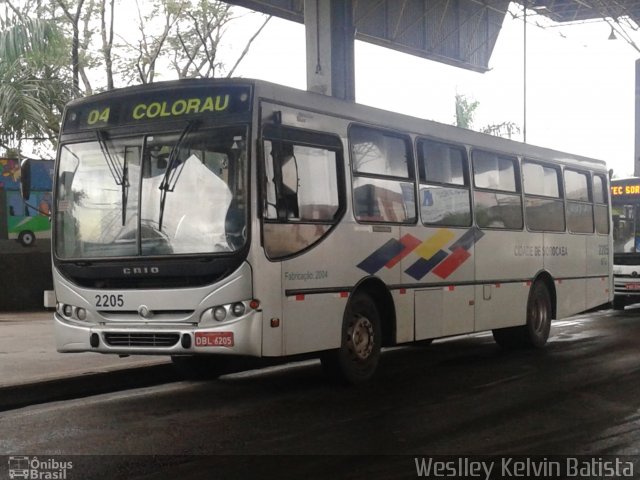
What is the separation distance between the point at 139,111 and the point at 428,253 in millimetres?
4006

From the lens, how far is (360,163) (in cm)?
1042

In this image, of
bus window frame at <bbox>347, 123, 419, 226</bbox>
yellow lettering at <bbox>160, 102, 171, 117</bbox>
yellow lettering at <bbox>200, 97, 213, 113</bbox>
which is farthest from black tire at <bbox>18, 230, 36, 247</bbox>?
yellow lettering at <bbox>200, 97, 213, 113</bbox>

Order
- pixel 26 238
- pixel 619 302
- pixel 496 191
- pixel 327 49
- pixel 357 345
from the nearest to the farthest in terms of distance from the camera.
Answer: pixel 357 345 → pixel 496 191 → pixel 327 49 → pixel 26 238 → pixel 619 302

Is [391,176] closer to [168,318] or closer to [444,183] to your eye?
[444,183]

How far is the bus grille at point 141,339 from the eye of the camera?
898 centimetres

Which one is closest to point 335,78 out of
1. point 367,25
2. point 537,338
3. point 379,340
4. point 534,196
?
point 367,25

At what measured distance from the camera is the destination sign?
905 centimetres

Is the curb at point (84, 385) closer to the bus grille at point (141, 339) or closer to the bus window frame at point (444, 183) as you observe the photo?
the bus grille at point (141, 339)

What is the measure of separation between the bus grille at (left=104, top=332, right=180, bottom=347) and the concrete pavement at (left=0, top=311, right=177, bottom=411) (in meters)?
0.96

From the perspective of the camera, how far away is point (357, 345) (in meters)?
10.3

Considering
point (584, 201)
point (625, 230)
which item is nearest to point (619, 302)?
point (625, 230)

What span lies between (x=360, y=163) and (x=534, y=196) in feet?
15.4

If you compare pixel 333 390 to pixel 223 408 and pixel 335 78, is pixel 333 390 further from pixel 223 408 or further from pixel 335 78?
pixel 335 78

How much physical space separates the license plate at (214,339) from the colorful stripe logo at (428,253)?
2.04 meters
